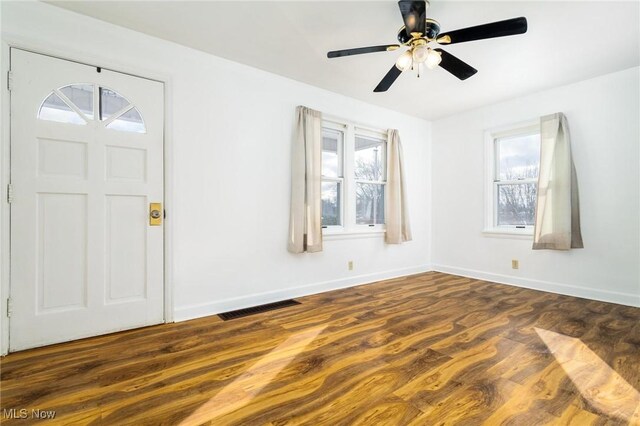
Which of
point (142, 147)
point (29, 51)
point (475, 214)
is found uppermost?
point (29, 51)

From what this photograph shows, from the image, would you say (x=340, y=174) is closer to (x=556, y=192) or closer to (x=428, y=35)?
(x=428, y=35)

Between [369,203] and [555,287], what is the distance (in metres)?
2.56

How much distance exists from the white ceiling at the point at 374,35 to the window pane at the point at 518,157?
0.77 m

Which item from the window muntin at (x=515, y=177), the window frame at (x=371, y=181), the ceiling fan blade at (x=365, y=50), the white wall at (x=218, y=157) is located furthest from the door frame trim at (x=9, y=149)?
the window muntin at (x=515, y=177)

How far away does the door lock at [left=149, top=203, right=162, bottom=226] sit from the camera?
2.75 metres

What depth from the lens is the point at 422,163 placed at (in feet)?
17.0

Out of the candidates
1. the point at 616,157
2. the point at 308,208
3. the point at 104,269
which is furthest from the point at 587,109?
the point at 104,269

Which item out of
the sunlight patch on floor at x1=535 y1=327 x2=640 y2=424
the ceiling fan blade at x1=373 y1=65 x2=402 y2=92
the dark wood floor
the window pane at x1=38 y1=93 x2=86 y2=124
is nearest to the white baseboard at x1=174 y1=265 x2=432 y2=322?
the dark wood floor

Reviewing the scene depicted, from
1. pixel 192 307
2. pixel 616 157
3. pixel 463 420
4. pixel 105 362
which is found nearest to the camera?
pixel 463 420

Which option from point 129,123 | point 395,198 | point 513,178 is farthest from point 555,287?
point 129,123

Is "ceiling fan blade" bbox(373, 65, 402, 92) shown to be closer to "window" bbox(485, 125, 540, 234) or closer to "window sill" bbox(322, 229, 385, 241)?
"window sill" bbox(322, 229, 385, 241)

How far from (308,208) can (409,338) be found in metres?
1.76

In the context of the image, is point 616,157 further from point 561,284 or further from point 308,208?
point 308,208

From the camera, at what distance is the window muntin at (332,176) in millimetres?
4098
